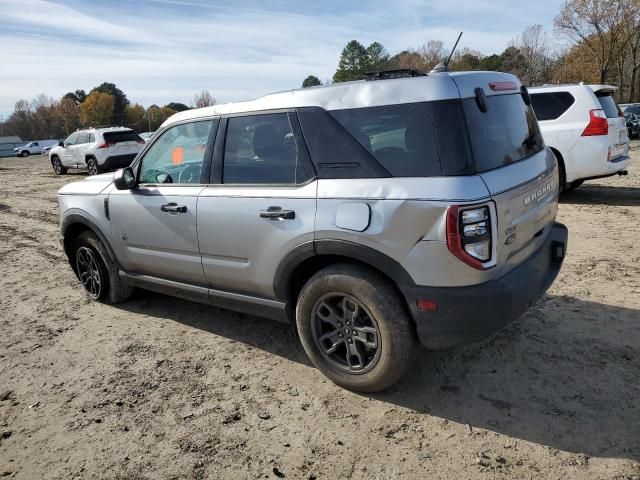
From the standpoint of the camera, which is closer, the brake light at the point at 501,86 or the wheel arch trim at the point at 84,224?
the brake light at the point at 501,86

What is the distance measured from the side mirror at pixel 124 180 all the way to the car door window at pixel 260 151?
1.05 m

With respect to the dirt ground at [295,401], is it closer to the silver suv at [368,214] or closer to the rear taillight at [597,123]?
the silver suv at [368,214]

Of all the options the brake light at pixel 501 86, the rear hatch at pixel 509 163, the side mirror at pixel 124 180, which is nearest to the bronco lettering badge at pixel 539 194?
the rear hatch at pixel 509 163

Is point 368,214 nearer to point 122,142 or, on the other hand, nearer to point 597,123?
point 597,123

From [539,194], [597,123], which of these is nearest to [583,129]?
[597,123]

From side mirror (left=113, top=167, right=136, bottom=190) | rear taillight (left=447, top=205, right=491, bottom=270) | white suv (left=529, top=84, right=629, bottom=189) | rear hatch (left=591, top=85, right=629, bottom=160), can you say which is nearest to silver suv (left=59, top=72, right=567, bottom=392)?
rear taillight (left=447, top=205, right=491, bottom=270)

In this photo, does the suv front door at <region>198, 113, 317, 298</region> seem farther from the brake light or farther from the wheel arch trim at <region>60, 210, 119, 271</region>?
the wheel arch trim at <region>60, 210, 119, 271</region>

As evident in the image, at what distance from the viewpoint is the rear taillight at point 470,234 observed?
8.45ft

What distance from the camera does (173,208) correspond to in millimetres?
3879

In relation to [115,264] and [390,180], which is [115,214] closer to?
[115,264]

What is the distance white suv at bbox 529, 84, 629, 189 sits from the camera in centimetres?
775

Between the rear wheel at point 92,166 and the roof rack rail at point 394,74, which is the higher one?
the roof rack rail at point 394,74

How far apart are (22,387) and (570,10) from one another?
45471mm

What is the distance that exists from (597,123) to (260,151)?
6.51 meters
